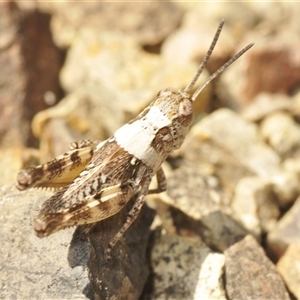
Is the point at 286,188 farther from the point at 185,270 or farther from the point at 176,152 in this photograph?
the point at 185,270

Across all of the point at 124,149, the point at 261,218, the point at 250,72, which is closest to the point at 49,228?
the point at 124,149

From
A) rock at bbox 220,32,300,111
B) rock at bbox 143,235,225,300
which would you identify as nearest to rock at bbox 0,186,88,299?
rock at bbox 143,235,225,300

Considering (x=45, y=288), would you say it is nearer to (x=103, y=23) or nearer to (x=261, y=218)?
(x=261, y=218)

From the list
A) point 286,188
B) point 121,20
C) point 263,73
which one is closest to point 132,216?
point 286,188

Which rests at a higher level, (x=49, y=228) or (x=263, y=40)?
(x=49, y=228)

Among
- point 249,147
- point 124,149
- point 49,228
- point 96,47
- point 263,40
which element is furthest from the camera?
point 263,40

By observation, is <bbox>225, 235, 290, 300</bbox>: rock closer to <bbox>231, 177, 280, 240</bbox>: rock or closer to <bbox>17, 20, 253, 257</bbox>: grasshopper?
<bbox>231, 177, 280, 240</bbox>: rock
